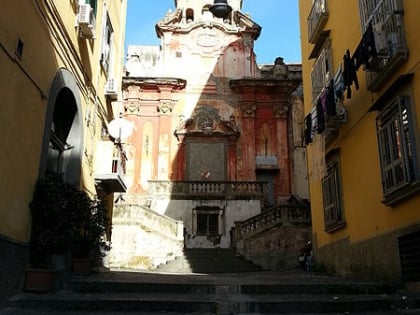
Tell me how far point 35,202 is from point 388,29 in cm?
668

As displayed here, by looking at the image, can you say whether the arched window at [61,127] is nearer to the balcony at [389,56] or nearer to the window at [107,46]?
the window at [107,46]

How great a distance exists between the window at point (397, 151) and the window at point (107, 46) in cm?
731

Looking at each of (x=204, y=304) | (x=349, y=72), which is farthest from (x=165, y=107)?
(x=204, y=304)

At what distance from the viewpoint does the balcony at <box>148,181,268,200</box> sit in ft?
71.2

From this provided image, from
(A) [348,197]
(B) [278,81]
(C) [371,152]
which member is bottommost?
(A) [348,197]

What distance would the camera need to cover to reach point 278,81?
26.3 metres

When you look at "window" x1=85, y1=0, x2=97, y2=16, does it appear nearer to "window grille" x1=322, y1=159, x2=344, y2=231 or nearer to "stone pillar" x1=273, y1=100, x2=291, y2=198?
"window grille" x1=322, y1=159, x2=344, y2=231

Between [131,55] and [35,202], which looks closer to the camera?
[35,202]

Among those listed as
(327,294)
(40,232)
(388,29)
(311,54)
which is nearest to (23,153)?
(40,232)

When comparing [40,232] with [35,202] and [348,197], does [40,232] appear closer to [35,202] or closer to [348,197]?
[35,202]

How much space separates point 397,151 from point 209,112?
18.6 m

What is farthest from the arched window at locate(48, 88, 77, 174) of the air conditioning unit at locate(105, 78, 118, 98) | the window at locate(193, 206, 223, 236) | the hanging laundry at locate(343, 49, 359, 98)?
the window at locate(193, 206, 223, 236)

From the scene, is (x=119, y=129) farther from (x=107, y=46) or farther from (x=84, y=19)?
(x=84, y=19)

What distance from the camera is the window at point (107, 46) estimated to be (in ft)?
39.4
